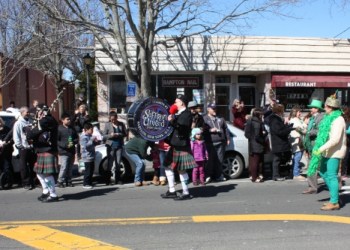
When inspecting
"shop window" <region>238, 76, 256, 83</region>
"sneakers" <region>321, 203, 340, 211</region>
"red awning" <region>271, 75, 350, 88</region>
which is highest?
"shop window" <region>238, 76, 256, 83</region>

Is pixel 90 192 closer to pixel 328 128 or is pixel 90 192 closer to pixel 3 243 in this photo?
pixel 3 243

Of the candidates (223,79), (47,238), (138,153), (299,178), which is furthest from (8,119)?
(223,79)

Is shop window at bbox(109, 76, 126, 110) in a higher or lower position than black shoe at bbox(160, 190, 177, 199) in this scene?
higher

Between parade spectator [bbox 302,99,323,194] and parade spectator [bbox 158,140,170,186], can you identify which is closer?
parade spectator [bbox 302,99,323,194]

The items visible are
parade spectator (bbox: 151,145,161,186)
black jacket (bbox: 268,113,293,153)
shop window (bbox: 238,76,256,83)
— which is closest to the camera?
parade spectator (bbox: 151,145,161,186)

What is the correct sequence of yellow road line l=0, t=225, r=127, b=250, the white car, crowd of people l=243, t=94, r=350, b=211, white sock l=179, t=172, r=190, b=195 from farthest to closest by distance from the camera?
the white car < crowd of people l=243, t=94, r=350, b=211 < white sock l=179, t=172, r=190, b=195 < yellow road line l=0, t=225, r=127, b=250

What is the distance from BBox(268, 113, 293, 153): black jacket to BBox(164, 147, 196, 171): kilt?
2752mm

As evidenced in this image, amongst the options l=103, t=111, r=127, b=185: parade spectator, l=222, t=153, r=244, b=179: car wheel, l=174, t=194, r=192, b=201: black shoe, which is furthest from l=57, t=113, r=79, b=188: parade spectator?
l=222, t=153, r=244, b=179: car wheel

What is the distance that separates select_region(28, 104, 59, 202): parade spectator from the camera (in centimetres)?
791

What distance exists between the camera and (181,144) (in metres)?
7.96

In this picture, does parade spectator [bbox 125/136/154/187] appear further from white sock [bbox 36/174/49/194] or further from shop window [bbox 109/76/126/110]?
shop window [bbox 109/76/126/110]

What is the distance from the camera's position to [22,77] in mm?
28125

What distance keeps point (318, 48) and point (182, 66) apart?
580cm

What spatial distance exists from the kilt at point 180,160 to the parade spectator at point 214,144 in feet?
6.92
